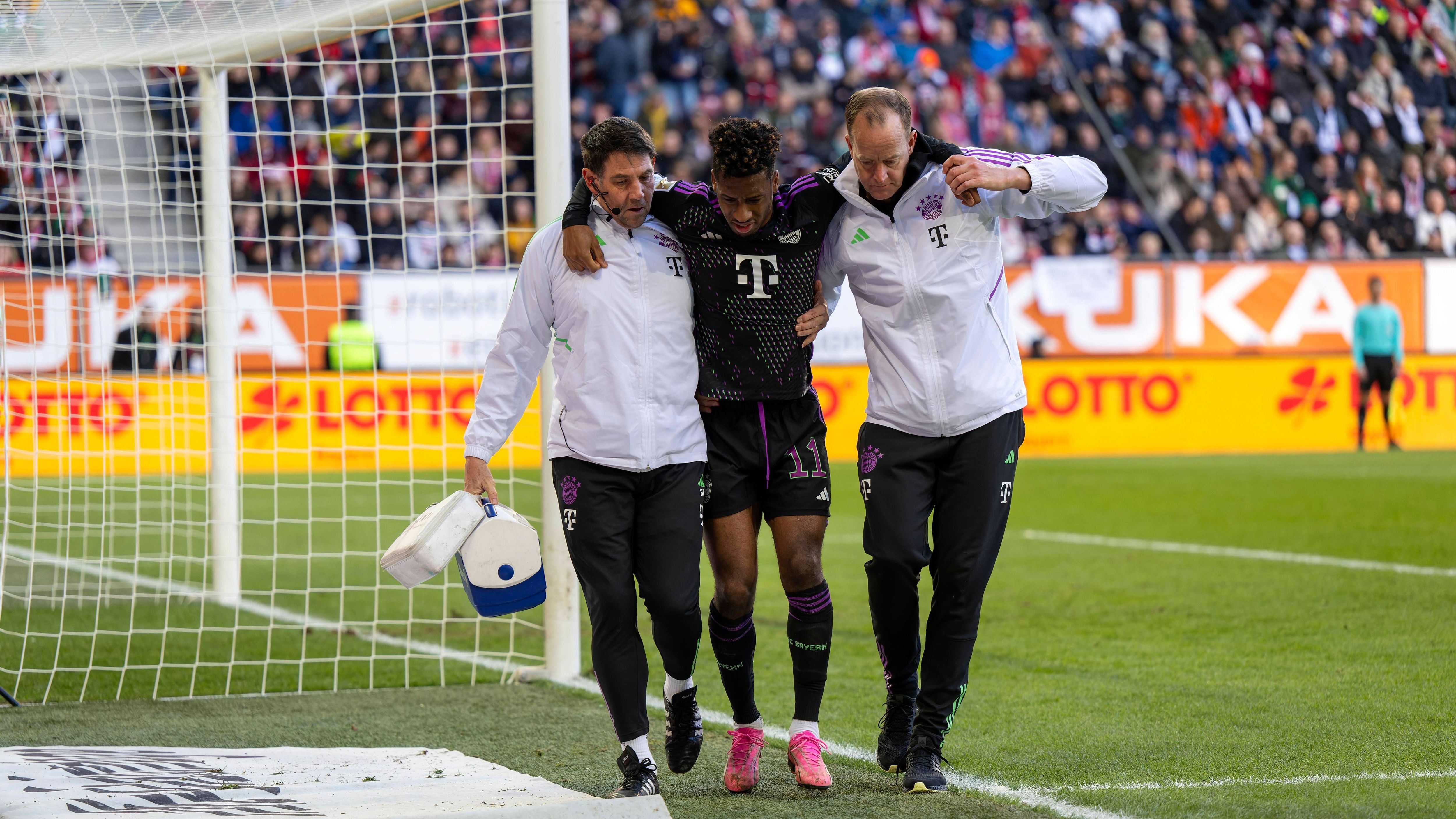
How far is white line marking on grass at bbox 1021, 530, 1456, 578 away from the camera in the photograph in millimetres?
8016

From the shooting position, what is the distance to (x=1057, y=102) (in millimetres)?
20016

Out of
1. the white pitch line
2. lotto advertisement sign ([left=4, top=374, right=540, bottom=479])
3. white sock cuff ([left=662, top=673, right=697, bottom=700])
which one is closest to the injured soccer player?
white sock cuff ([left=662, top=673, right=697, bottom=700])

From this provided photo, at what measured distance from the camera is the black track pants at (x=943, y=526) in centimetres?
400

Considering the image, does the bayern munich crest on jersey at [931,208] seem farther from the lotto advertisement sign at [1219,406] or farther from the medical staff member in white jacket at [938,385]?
the lotto advertisement sign at [1219,406]

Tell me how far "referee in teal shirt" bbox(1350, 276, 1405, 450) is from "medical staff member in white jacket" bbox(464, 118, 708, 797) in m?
14.0

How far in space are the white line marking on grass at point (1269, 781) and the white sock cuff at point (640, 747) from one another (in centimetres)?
102

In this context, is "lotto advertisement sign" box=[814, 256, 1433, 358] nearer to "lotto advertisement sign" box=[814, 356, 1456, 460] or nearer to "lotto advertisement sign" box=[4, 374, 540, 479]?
"lotto advertisement sign" box=[814, 356, 1456, 460]

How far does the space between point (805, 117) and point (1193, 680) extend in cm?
1455

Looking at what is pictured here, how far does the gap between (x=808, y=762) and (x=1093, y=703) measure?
146cm

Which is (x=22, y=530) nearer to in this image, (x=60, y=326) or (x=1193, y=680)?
(x=60, y=326)

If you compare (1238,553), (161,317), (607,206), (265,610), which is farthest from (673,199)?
(161,317)

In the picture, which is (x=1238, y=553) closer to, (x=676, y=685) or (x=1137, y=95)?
(x=676, y=685)

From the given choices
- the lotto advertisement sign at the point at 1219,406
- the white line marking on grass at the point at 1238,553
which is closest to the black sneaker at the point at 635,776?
the white line marking on grass at the point at 1238,553

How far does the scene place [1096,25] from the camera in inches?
828
